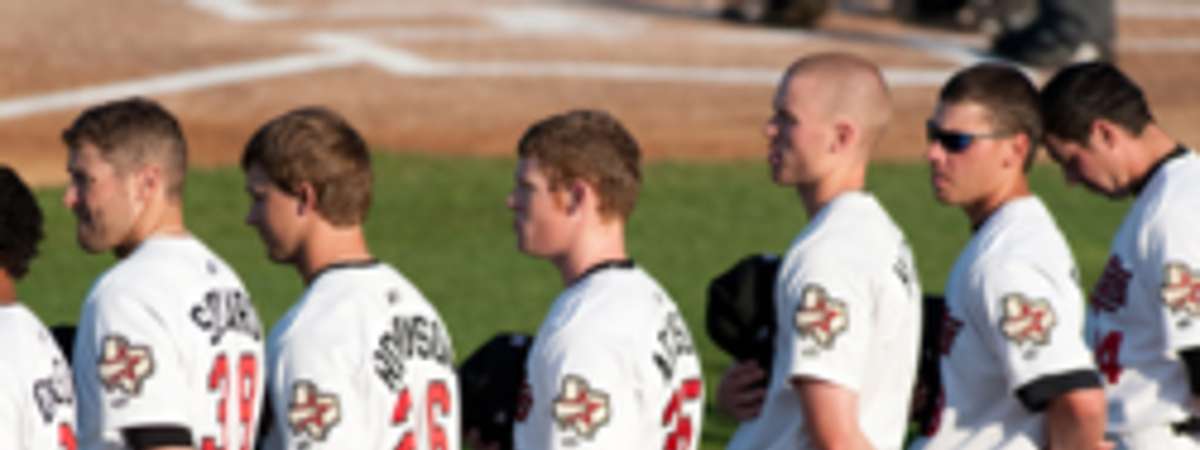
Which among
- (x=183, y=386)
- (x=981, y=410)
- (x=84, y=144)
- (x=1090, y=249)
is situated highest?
(x=84, y=144)

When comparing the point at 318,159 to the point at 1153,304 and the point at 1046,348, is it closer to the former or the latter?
the point at 1046,348

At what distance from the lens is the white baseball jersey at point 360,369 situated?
6.61 meters

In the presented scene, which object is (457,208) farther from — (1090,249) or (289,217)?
(289,217)

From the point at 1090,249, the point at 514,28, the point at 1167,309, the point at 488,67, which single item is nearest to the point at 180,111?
the point at 488,67

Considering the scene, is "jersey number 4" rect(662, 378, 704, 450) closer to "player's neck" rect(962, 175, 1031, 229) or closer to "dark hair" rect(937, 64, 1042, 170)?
"player's neck" rect(962, 175, 1031, 229)

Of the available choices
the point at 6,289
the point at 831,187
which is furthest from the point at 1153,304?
the point at 6,289

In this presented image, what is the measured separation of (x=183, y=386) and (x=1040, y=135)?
2.98 m

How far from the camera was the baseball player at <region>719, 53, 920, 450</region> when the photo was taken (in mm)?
6812

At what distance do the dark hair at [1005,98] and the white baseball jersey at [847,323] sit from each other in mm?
625

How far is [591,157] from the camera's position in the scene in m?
6.49

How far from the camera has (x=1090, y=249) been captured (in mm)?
19641

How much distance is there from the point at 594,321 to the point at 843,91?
1364mm

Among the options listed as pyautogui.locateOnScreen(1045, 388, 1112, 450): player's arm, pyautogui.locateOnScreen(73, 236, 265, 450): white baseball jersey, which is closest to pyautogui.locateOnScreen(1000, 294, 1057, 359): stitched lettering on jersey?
pyautogui.locateOnScreen(1045, 388, 1112, 450): player's arm

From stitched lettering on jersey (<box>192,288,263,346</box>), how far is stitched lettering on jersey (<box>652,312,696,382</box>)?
1284 mm
